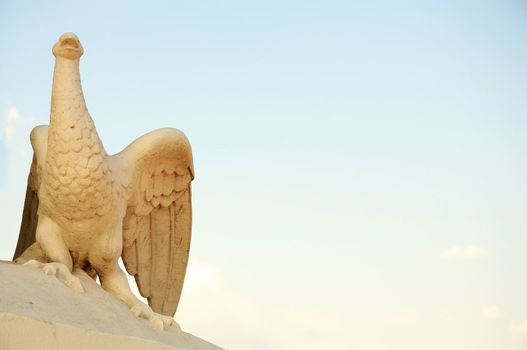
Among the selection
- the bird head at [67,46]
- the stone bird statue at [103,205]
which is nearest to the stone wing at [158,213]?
the stone bird statue at [103,205]

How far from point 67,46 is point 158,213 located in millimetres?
1557

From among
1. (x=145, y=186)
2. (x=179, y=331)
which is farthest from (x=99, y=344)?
(x=145, y=186)

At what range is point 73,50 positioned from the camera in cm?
527

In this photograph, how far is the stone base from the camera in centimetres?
385

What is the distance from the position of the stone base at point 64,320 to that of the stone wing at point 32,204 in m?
1.02

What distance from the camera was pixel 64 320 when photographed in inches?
162

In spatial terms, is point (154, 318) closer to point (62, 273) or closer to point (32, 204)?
point (62, 273)

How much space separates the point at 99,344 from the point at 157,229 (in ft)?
7.02

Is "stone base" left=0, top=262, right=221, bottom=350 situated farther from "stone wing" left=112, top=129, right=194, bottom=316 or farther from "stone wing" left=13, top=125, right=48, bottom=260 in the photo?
"stone wing" left=13, top=125, right=48, bottom=260

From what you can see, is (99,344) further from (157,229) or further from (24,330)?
(157,229)

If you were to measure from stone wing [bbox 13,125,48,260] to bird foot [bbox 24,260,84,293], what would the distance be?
34.2 inches

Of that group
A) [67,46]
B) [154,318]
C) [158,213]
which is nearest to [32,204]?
[158,213]

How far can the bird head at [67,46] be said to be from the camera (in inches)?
207

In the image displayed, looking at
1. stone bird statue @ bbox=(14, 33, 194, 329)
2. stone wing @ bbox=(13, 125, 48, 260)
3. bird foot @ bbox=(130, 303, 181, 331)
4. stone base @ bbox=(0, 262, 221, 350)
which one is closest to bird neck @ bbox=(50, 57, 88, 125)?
stone bird statue @ bbox=(14, 33, 194, 329)
